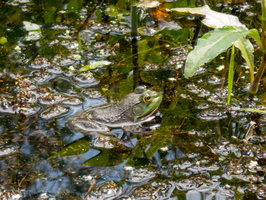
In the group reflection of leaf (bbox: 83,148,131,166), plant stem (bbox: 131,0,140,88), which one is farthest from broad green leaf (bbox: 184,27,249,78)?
plant stem (bbox: 131,0,140,88)

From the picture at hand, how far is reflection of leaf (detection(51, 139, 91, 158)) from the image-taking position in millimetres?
3254

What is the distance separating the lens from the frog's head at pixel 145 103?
369cm

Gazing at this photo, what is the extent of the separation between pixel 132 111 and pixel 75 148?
703 mm

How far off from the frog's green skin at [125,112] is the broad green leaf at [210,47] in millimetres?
Result: 643

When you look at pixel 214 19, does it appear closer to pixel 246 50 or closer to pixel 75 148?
pixel 246 50

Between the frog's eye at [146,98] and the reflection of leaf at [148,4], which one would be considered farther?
the reflection of leaf at [148,4]

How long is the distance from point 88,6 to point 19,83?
259cm

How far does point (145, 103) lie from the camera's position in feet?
12.1

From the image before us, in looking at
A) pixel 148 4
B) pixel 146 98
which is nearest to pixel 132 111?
pixel 146 98

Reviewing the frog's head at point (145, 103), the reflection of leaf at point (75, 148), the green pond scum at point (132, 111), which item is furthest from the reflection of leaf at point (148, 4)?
the reflection of leaf at point (75, 148)

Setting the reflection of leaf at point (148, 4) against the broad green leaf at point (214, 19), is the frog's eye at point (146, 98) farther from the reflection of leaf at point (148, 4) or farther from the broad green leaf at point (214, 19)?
the reflection of leaf at point (148, 4)

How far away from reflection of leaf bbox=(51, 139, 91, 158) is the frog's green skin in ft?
0.84

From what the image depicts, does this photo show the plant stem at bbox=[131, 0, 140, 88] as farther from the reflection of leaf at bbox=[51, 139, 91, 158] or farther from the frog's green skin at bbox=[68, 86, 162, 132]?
the reflection of leaf at bbox=[51, 139, 91, 158]

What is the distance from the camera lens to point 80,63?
15.3 feet
